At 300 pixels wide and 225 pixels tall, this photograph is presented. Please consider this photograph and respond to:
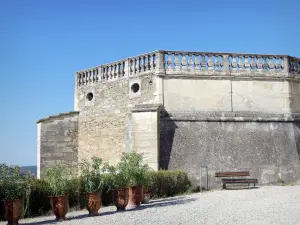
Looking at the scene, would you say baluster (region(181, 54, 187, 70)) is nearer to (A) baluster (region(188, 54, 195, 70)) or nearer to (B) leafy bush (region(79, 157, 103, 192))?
(A) baluster (region(188, 54, 195, 70))

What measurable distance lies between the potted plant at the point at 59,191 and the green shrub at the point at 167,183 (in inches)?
154

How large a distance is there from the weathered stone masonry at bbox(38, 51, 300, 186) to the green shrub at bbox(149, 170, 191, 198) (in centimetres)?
113

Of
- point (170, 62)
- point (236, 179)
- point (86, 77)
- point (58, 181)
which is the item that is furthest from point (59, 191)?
point (86, 77)

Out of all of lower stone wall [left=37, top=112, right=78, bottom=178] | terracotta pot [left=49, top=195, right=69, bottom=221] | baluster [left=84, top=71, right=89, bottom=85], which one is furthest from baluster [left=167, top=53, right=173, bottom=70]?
terracotta pot [left=49, top=195, right=69, bottom=221]

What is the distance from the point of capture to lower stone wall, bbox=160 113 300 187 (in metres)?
16.2

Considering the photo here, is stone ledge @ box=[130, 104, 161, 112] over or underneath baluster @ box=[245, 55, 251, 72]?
underneath

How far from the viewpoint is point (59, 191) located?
10164 millimetres

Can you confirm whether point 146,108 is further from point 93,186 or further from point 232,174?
point 93,186

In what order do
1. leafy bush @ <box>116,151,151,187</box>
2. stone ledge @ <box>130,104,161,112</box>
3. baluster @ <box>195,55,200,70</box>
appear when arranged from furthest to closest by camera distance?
baluster @ <box>195,55,200,70</box> < stone ledge @ <box>130,104,161,112</box> < leafy bush @ <box>116,151,151,187</box>

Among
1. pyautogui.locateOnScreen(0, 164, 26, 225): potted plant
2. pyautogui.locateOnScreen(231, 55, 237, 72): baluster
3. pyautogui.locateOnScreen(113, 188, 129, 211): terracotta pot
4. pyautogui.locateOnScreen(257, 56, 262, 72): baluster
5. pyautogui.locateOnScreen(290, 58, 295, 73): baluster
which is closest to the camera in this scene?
pyautogui.locateOnScreen(0, 164, 26, 225): potted plant

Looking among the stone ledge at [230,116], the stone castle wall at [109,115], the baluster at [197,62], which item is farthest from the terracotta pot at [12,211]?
the baluster at [197,62]

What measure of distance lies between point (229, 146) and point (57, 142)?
822 cm

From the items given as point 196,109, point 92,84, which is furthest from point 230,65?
point 92,84

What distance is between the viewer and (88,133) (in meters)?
19.2
